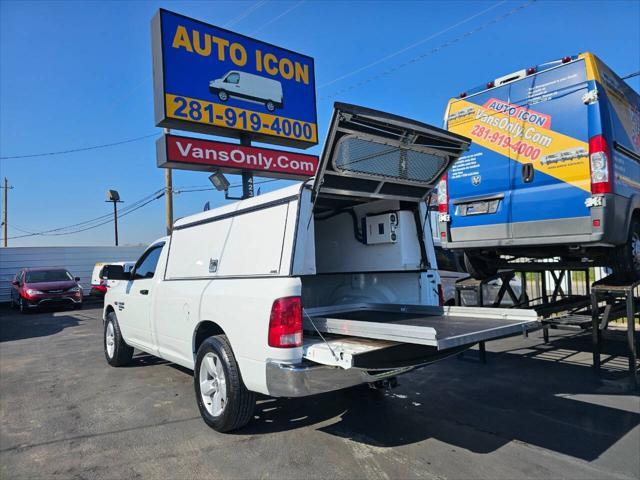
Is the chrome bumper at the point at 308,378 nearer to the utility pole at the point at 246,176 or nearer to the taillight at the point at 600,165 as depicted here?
the taillight at the point at 600,165

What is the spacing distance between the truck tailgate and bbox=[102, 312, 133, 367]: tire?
378cm

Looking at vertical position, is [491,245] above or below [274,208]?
below

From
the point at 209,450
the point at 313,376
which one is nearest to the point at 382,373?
the point at 313,376

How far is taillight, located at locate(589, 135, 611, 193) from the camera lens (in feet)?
18.2

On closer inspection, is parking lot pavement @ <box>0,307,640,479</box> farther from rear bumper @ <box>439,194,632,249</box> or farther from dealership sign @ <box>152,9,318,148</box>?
dealership sign @ <box>152,9,318,148</box>

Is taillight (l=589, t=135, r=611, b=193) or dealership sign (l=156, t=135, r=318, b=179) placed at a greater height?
dealership sign (l=156, t=135, r=318, b=179)

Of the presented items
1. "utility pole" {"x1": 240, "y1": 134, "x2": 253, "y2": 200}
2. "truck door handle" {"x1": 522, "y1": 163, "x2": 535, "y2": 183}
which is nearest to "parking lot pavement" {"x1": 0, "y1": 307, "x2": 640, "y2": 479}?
"truck door handle" {"x1": 522, "y1": 163, "x2": 535, "y2": 183}

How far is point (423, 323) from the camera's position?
426 cm

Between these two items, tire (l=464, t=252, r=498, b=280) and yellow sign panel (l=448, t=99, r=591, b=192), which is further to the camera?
tire (l=464, t=252, r=498, b=280)

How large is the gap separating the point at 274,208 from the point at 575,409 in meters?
3.83

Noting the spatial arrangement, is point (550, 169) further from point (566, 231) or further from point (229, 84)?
point (229, 84)

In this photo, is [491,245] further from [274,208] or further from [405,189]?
[274,208]

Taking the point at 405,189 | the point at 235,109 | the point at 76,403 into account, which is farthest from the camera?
the point at 235,109

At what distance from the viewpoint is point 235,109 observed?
39.6ft
